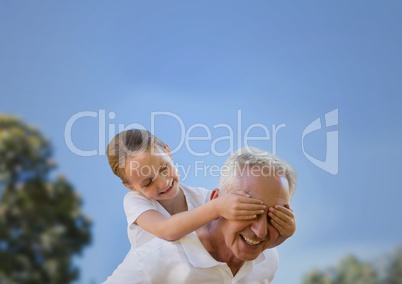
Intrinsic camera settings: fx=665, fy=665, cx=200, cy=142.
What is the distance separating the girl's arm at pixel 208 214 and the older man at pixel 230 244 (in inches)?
0.8

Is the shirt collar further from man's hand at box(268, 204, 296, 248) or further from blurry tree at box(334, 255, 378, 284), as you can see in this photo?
blurry tree at box(334, 255, 378, 284)

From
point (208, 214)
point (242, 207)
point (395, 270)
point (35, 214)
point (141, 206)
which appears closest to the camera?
point (242, 207)

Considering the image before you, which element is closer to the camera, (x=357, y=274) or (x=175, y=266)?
(x=175, y=266)

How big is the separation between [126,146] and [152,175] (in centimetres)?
11

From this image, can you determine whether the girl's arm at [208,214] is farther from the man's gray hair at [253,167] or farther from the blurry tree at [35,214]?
the blurry tree at [35,214]

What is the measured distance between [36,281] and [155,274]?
2860 mm

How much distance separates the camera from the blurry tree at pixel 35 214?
394 centimetres

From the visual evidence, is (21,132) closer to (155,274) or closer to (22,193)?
(22,193)

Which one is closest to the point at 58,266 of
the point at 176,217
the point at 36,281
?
the point at 36,281

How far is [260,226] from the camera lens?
3.75ft

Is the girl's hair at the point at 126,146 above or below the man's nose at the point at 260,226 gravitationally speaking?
above

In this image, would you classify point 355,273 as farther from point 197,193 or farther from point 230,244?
point 230,244

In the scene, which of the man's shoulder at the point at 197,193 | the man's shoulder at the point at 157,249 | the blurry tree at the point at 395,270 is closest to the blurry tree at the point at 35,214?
the blurry tree at the point at 395,270

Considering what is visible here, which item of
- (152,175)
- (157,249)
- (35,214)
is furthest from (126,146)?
(35,214)
